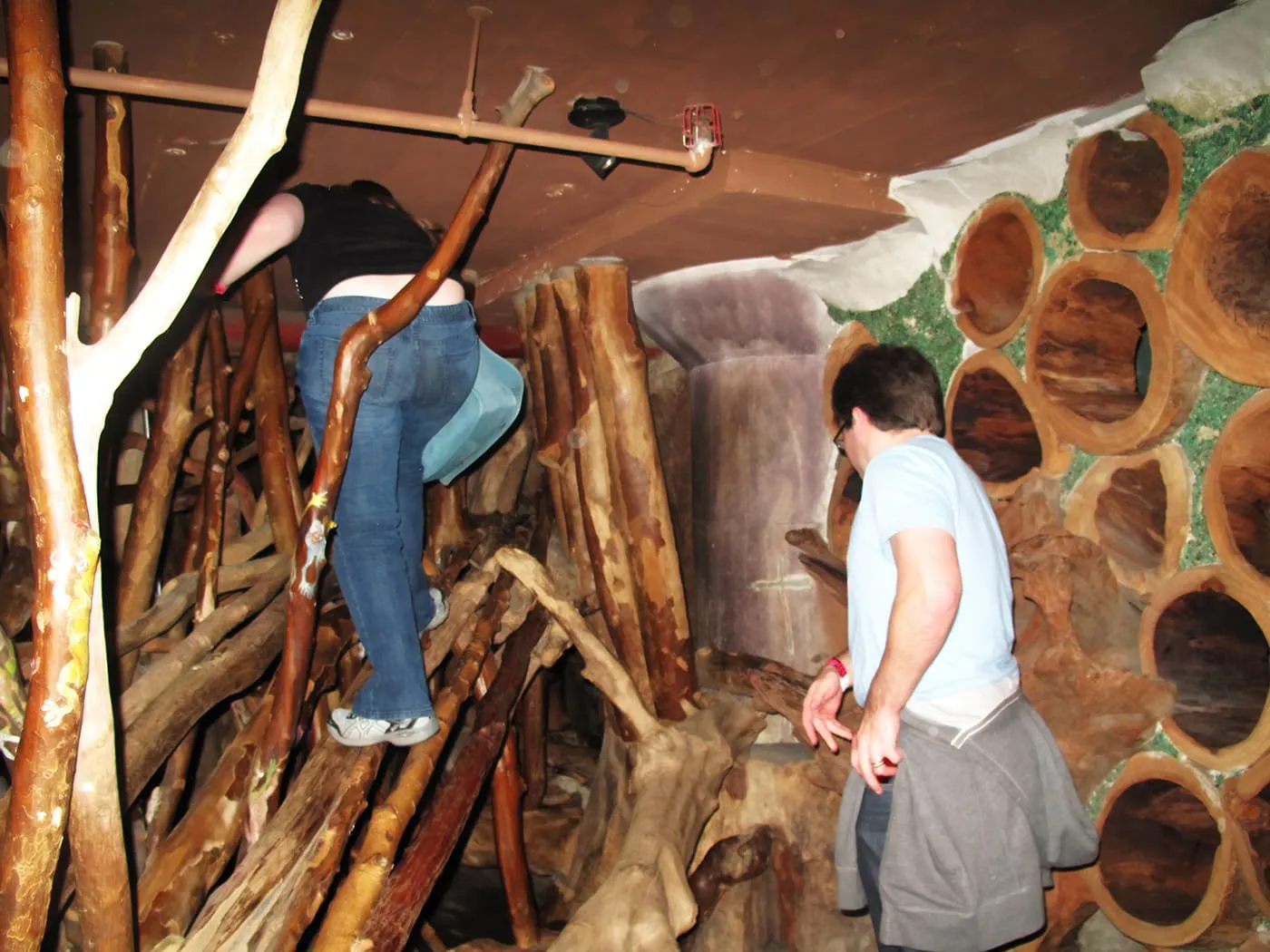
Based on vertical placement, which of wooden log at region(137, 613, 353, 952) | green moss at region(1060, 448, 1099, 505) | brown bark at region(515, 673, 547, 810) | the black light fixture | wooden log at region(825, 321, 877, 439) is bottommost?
brown bark at region(515, 673, 547, 810)

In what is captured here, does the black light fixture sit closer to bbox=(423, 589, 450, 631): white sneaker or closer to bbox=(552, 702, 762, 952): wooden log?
bbox=(423, 589, 450, 631): white sneaker

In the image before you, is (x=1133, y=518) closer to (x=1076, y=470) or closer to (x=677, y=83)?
(x=1076, y=470)

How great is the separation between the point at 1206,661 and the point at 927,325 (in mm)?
1521

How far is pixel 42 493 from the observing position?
50.4 inches

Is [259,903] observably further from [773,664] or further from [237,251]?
[773,664]

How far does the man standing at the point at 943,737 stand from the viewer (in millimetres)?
1788

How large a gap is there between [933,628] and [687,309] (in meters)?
2.52

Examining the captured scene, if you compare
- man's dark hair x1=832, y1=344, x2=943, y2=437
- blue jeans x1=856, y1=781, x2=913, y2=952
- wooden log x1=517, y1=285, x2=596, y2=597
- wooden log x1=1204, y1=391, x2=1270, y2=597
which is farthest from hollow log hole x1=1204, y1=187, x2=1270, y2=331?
wooden log x1=517, y1=285, x2=596, y2=597

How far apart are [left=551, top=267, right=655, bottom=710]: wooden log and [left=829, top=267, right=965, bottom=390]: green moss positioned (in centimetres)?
125

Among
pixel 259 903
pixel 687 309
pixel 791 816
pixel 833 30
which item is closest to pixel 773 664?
pixel 791 816

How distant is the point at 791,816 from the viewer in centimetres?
349

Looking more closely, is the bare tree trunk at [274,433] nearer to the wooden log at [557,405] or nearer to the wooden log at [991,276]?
the wooden log at [557,405]

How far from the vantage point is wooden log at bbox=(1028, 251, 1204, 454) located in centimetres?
248

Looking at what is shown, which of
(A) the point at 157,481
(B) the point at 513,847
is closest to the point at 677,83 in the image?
(A) the point at 157,481
